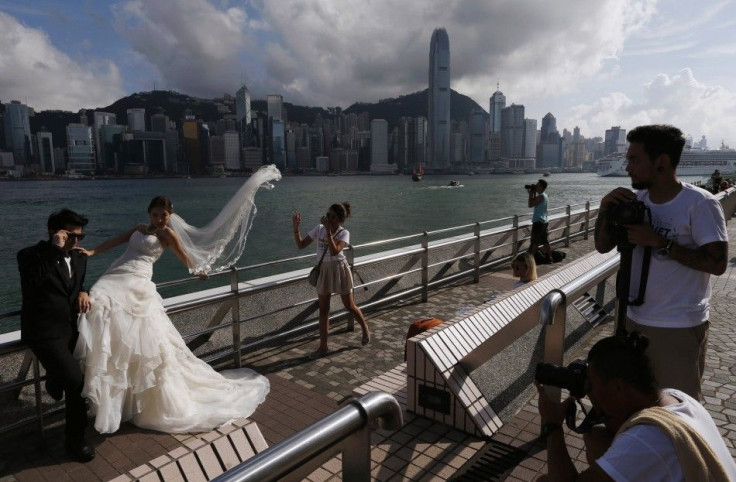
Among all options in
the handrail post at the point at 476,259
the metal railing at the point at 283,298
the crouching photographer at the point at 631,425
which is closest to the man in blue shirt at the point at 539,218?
the metal railing at the point at 283,298

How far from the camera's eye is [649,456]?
1456 mm

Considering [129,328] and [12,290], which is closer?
[129,328]

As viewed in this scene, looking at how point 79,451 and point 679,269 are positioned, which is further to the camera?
point 79,451

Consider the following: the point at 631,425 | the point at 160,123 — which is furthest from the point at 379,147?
the point at 631,425

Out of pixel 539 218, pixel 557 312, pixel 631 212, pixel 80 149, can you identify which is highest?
pixel 80 149

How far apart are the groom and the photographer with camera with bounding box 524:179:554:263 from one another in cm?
874

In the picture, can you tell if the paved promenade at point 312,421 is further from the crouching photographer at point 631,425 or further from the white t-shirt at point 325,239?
the crouching photographer at point 631,425

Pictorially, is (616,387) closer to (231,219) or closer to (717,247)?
(717,247)

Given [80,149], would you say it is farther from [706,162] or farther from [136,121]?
[706,162]

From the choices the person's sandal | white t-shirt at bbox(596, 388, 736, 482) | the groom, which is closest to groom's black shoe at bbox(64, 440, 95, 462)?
the groom

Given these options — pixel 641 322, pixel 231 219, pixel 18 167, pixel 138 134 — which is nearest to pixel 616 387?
pixel 641 322

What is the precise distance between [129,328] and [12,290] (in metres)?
Result: 21.5

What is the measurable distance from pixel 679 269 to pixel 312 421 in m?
3.05

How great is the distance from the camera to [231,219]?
5.42 m
